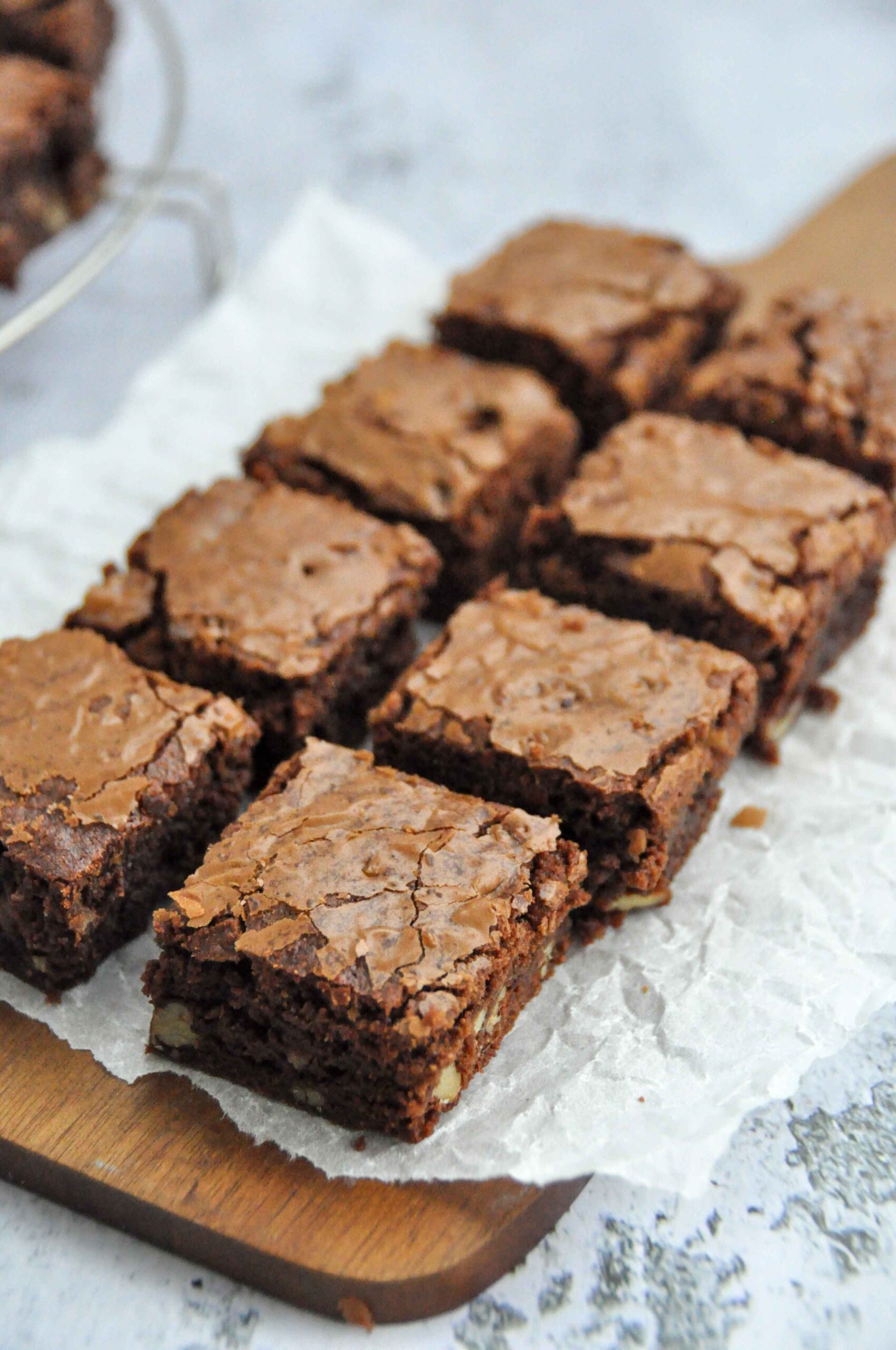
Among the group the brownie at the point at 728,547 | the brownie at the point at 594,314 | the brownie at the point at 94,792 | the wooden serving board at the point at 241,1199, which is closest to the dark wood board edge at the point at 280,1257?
the wooden serving board at the point at 241,1199

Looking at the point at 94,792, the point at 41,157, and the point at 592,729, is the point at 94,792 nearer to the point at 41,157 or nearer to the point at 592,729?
the point at 592,729

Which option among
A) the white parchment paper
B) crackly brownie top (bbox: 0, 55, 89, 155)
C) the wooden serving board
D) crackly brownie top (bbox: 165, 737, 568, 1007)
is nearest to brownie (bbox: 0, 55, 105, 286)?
crackly brownie top (bbox: 0, 55, 89, 155)

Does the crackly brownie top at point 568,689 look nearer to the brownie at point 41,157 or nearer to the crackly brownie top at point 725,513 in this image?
the crackly brownie top at point 725,513

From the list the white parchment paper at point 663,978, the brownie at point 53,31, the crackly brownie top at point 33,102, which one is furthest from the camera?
the brownie at point 53,31

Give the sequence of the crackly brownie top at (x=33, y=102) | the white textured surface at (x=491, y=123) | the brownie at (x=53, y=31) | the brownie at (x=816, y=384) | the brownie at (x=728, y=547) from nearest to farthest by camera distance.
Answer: the brownie at (x=728, y=547) → the brownie at (x=816, y=384) → the crackly brownie top at (x=33, y=102) → the brownie at (x=53, y=31) → the white textured surface at (x=491, y=123)

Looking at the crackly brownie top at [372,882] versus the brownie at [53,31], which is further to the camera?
the brownie at [53,31]

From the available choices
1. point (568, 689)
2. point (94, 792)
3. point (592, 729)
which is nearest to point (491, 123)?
point (568, 689)

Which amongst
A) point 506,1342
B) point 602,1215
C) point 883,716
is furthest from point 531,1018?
point 883,716
